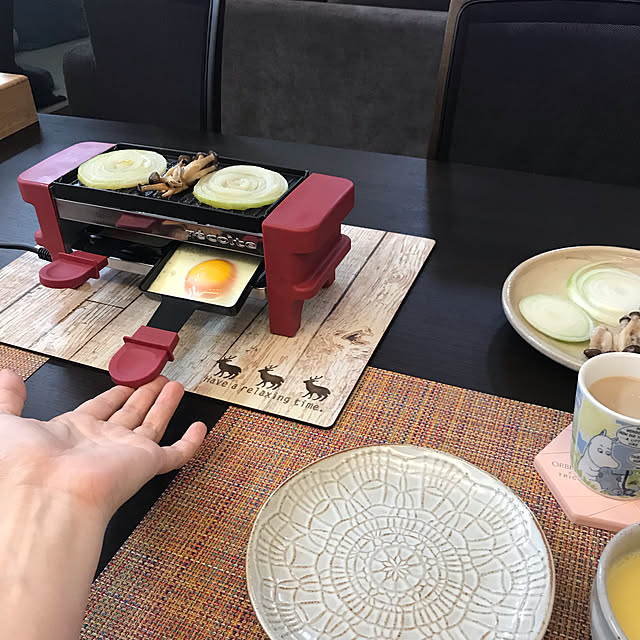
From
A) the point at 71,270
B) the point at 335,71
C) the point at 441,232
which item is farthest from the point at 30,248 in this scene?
the point at 335,71

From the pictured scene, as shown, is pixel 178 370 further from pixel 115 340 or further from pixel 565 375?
pixel 565 375

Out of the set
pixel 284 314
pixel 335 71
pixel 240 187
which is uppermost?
pixel 240 187

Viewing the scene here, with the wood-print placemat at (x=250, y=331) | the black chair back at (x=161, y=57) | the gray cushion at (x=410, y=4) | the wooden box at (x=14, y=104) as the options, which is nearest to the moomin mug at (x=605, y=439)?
the wood-print placemat at (x=250, y=331)

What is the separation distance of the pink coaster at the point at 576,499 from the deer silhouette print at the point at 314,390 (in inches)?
9.2

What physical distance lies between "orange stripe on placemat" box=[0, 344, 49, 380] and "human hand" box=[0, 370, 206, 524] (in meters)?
0.13

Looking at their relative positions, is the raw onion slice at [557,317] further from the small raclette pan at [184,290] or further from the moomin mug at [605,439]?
the small raclette pan at [184,290]

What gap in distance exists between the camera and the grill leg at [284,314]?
80 centimetres

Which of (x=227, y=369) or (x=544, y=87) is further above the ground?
(x=544, y=87)

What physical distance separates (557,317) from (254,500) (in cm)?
41

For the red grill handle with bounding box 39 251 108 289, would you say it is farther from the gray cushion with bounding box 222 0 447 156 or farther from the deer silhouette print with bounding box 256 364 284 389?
the gray cushion with bounding box 222 0 447 156

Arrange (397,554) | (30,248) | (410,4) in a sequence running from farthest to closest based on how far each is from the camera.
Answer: (410,4) < (30,248) < (397,554)

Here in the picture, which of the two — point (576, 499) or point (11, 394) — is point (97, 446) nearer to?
point (11, 394)

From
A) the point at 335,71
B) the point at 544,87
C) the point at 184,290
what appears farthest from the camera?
the point at 335,71

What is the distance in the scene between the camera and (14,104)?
4.50ft
